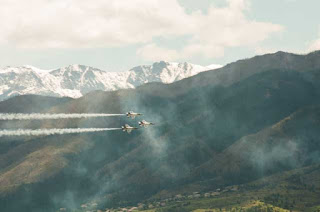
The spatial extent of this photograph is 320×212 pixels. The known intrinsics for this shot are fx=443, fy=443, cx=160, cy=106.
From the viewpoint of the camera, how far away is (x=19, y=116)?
184m

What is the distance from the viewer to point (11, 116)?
17888 cm

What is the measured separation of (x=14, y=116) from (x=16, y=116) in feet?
9.03

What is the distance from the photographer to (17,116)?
185 m

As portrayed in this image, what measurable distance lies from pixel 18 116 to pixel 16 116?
37.3 inches

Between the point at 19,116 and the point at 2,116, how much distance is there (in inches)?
330

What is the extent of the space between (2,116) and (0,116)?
5.38ft

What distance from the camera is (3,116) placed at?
177 metres

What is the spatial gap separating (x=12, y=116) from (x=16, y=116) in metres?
5.63

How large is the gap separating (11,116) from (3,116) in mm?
3146

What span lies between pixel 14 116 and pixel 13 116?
2146 millimetres

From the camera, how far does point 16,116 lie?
185 m

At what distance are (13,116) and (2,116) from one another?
4334 mm

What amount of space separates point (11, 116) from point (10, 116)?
16.0 inches

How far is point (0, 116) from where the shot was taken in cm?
17588
